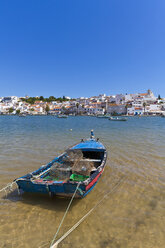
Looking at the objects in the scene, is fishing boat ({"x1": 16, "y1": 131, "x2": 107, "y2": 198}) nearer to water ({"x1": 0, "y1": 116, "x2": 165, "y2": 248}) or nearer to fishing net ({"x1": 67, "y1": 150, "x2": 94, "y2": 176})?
fishing net ({"x1": 67, "y1": 150, "x2": 94, "y2": 176})

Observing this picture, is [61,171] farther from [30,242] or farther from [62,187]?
[30,242]

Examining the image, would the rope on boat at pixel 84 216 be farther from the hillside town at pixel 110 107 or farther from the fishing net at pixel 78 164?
the hillside town at pixel 110 107

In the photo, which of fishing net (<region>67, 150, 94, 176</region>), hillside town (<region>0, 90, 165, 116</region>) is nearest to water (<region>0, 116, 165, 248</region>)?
fishing net (<region>67, 150, 94, 176</region>)

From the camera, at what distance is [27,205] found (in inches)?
197

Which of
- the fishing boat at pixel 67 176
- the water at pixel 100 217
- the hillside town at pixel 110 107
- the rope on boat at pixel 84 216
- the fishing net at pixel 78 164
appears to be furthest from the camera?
the hillside town at pixel 110 107

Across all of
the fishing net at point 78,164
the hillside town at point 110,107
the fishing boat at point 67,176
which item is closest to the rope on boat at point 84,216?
the fishing boat at point 67,176

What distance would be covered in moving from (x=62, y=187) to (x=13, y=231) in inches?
71.1

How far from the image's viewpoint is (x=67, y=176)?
6020 mm

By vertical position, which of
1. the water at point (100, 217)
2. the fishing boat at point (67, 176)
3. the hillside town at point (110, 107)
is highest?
the hillside town at point (110, 107)

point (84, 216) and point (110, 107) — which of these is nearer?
point (84, 216)

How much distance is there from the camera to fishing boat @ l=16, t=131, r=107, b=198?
466 centimetres

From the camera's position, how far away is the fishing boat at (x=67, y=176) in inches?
184

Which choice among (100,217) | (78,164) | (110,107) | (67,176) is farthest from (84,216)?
(110,107)

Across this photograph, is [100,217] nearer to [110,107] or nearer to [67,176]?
[67,176]
